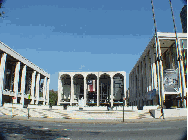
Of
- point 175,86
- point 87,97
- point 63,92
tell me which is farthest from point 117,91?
point 175,86

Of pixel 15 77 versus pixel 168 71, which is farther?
pixel 15 77

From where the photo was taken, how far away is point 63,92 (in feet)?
371

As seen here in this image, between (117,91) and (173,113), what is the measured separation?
84115 millimetres

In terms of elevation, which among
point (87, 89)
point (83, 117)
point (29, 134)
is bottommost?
point (83, 117)

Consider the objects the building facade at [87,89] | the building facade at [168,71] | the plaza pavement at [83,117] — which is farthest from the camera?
the building facade at [87,89]

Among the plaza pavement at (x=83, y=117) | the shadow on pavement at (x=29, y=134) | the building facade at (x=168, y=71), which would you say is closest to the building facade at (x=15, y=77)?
the plaza pavement at (x=83, y=117)

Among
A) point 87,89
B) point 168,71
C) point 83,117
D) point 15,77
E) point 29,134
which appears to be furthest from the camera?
point 87,89

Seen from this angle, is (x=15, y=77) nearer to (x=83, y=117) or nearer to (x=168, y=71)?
(x=83, y=117)

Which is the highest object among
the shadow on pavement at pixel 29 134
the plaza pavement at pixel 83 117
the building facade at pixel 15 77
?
the building facade at pixel 15 77

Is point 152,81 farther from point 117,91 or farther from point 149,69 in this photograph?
point 117,91

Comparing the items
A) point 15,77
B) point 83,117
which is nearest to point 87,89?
point 15,77

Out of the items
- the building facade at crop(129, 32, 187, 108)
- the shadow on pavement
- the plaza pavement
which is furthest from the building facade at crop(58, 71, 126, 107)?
the shadow on pavement

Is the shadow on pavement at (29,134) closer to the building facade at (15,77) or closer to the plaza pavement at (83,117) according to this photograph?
the plaza pavement at (83,117)

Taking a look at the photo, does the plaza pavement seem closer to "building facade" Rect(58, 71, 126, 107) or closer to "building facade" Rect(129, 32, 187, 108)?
"building facade" Rect(129, 32, 187, 108)
